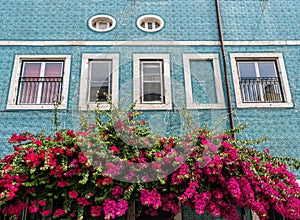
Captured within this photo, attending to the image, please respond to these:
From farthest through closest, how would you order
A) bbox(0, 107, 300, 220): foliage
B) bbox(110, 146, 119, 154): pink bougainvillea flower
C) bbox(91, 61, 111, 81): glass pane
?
bbox(91, 61, 111, 81): glass pane
bbox(110, 146, 119, 154): pink bougainvillea flower
bbox(0, 107, 300, 220): foliage

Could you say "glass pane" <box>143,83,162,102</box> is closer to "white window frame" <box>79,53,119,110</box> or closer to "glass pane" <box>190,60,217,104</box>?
"white window frame" <box>79,53,119,110</box>

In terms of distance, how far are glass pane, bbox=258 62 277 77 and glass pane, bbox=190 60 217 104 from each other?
1286 millimetres

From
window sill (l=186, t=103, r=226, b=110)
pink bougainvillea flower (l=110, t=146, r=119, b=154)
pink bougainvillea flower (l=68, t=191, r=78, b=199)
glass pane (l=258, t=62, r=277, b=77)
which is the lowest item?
pink bougainvillea flower (l=68, t=191, r=78, b=199)

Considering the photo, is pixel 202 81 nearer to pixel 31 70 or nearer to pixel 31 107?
pixel 31 107

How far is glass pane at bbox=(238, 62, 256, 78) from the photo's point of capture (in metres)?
8.82

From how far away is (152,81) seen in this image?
28.3 feet

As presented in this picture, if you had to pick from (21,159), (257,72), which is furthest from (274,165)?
(21,159)

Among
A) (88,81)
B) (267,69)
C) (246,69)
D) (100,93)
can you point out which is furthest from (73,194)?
(267,69)

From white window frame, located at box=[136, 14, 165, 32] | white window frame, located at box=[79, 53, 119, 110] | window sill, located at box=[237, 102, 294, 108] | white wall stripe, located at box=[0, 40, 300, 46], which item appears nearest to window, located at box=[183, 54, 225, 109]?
white wall stripe, located at box=[0, 40, 300, 46]

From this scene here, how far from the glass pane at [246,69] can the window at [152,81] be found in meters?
1.85

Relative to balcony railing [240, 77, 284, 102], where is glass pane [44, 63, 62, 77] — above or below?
above

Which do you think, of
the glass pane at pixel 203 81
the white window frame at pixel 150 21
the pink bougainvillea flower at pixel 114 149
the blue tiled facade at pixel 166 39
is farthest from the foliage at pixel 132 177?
the white window frame at pixel 150 21

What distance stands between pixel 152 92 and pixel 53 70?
2.53m

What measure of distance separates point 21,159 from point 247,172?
3.92 meters
